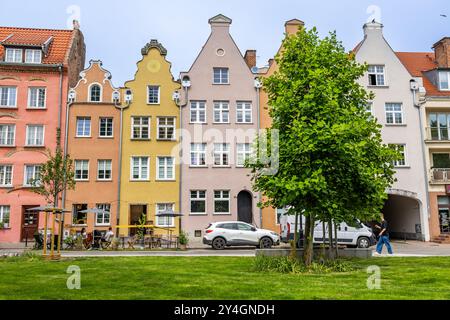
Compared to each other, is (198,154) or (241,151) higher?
(241,151)

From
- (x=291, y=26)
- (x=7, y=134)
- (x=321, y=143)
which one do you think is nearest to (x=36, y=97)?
(x=7, y=134)

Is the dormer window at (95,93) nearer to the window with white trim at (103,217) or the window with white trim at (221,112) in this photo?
the window with white trim at (103,217)

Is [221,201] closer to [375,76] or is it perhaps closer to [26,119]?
[26,119]

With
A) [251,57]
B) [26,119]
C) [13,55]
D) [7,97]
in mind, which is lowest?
[26,119]

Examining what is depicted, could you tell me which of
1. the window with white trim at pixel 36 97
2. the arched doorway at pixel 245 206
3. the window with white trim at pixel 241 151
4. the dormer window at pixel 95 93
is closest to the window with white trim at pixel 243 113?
the window with white trim at pixel 241 151

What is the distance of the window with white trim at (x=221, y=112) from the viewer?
114 ft

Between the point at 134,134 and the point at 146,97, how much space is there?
3.01 metres

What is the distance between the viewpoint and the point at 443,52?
1554 inches

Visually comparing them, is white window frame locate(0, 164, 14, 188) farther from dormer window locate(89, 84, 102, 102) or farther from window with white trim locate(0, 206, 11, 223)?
dormer window locate(89, 84, 102, 102)

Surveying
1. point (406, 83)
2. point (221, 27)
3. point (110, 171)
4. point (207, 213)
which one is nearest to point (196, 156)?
point (207, 213)

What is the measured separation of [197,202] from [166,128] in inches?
238

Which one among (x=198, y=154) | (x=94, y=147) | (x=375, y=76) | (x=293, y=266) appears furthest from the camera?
(x=375, y=76)

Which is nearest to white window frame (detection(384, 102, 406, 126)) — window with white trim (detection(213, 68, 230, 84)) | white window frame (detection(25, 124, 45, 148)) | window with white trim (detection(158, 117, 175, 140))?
window with white trim (detection(213, 68, 230, 84))

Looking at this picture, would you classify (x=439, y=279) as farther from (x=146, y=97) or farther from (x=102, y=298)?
(x=146, y=97)
